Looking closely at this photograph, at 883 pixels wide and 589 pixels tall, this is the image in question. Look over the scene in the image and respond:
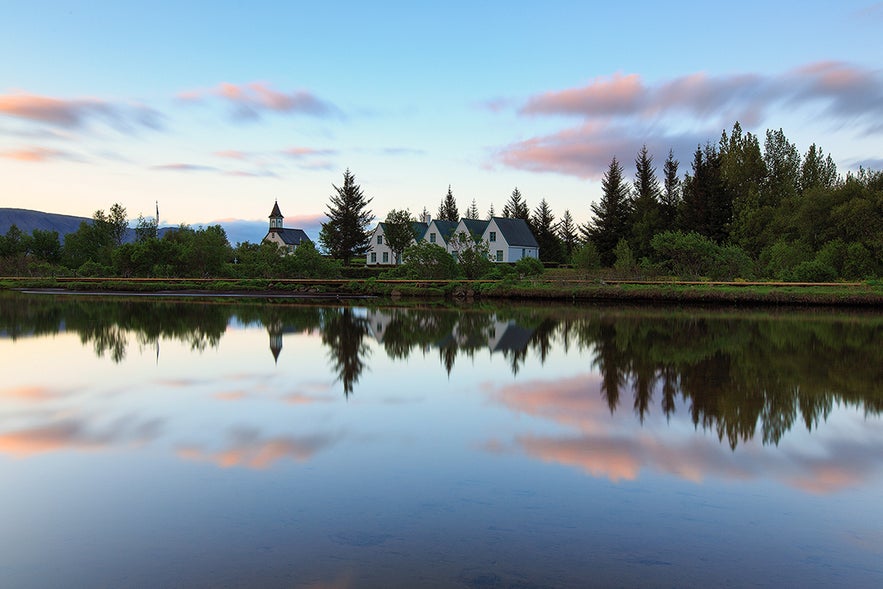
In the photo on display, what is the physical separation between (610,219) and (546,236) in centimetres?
1843

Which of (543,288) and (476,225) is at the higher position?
(476,225)

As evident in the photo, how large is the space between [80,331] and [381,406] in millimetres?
13574

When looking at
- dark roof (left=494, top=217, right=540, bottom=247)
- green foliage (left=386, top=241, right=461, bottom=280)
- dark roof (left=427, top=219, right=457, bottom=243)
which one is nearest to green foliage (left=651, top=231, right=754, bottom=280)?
green foliage (left=386, top=241, right=461, bottom=280)

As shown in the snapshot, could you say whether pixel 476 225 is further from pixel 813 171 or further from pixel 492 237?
pixel 813 171

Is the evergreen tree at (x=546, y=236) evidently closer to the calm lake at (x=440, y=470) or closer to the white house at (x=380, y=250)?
the white house at (x=380, y=250)

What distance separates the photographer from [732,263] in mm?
36188

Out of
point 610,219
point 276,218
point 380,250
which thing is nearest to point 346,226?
point 380,250

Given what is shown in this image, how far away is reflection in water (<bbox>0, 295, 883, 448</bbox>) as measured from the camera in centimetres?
956

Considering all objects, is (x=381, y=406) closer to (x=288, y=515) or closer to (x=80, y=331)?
(x=288, y=515)

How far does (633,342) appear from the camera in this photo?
54.9ft

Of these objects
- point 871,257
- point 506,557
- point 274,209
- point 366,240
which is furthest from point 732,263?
point 274,209

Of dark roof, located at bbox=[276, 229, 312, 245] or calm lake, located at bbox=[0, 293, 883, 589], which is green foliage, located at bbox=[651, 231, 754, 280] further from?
dark roof, located at bbox=[276, 229, 312, 245]

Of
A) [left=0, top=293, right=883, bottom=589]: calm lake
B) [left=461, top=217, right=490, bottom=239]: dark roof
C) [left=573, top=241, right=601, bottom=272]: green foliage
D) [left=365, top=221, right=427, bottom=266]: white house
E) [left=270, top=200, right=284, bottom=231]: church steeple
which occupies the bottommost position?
[left=0, top=293, right=883, bottom=589]: calm lake

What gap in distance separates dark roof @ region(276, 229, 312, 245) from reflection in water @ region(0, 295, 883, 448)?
86.8 metres
